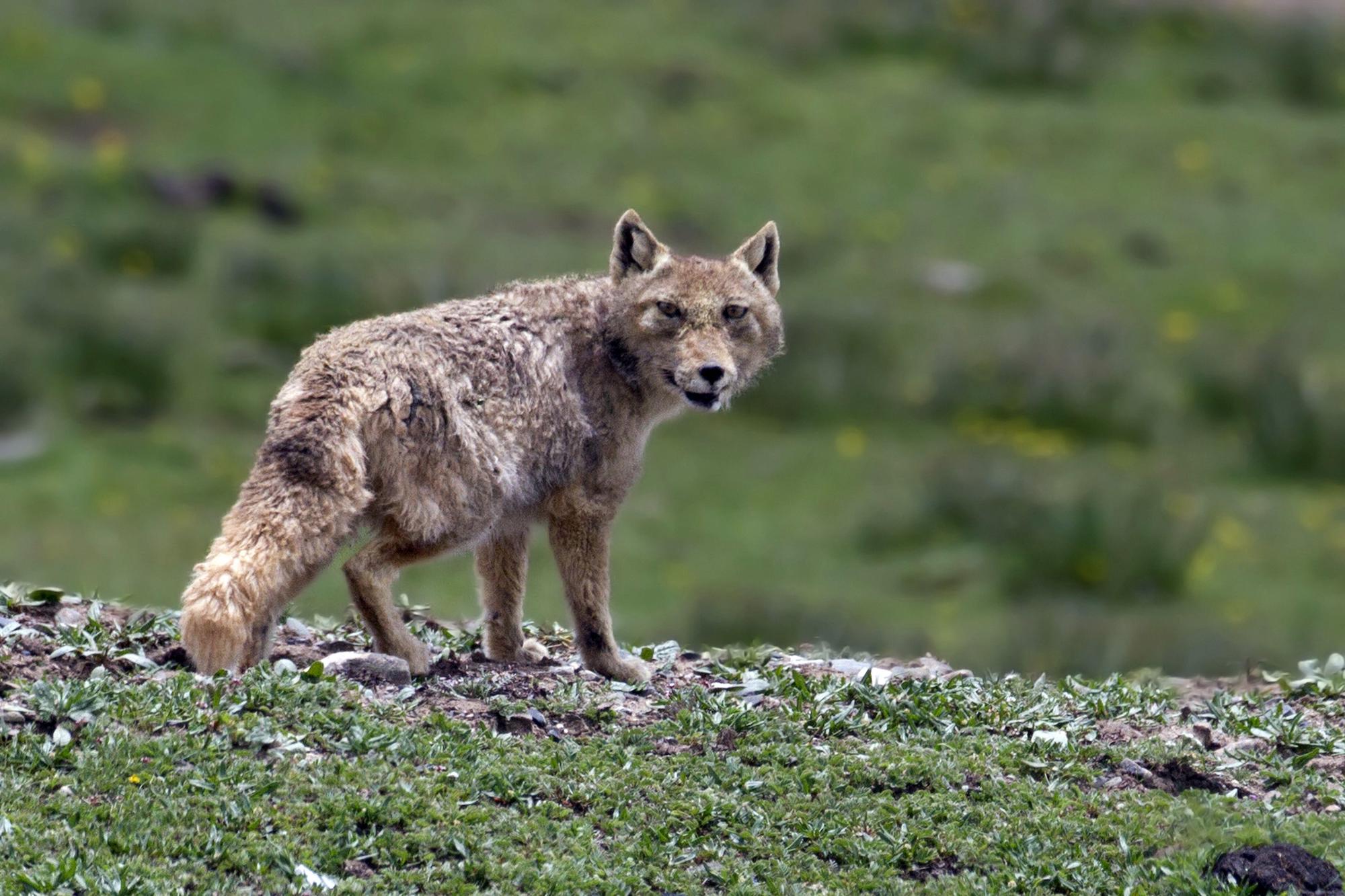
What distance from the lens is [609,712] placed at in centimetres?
998

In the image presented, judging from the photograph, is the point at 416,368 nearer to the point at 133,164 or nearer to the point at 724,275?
the point at 724,275

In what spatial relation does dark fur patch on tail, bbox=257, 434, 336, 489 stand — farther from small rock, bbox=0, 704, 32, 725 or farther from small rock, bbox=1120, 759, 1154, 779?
small rock, bbox=1120, 759, 1154, 779

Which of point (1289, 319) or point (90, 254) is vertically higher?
point (90, 254)

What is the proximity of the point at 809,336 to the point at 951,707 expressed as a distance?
16.3 m

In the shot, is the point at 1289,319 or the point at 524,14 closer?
the point at 1289,319

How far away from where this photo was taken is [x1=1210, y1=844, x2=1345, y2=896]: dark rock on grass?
8508 mm

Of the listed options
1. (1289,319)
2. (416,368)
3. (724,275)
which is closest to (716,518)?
(1289,319)

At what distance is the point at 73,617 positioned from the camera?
35.7 ft

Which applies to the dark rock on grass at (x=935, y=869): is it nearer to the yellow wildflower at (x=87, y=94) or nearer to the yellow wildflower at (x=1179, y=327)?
the yellow wildflower at (x=1179, y=327)

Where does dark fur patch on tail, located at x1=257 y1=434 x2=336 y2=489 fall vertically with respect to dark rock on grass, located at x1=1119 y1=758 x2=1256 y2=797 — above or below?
above

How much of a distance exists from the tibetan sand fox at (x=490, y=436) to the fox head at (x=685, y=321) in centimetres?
1

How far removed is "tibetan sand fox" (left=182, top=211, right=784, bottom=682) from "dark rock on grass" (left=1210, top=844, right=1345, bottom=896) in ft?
11.3

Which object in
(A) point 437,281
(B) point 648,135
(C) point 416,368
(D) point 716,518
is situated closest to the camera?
(C) point 416,368

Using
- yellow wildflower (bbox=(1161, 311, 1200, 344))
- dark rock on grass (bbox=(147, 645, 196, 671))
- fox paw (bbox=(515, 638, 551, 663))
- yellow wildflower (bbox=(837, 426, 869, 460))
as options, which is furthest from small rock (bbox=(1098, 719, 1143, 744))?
yellow wildflower (bbox=(1161, 311, 1200, 344))
